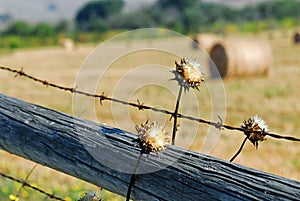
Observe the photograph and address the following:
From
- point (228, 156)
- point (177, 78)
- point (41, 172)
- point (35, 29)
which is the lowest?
point (41, 172)

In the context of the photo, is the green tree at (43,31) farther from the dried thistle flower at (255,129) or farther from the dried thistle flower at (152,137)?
the dried thistle flower at (152,137)

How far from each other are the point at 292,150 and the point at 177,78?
22.3ft

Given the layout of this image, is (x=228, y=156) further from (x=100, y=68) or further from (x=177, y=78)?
(x=100, y=68)

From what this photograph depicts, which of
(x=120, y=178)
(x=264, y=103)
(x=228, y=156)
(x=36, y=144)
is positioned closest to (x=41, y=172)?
(x=228, y=156)

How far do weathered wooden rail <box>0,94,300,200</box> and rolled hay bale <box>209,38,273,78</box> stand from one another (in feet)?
54.5

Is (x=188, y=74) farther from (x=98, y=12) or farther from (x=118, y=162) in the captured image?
(x=98, y=12)

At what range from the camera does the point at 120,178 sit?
6.23 feet

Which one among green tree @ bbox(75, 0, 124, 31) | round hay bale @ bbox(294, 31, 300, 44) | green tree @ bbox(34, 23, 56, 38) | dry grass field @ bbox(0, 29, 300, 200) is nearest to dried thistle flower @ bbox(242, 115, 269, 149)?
dry grass field @ bbox(0, 29, 300, 200)

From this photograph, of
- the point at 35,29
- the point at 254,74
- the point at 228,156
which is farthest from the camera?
the point at 35,29

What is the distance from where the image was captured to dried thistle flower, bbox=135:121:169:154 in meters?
1.60

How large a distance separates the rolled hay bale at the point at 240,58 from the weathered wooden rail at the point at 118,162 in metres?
16.6

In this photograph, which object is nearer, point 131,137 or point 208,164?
point 208,164

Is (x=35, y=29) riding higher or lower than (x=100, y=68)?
higher

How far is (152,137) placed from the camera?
63.4 inches
